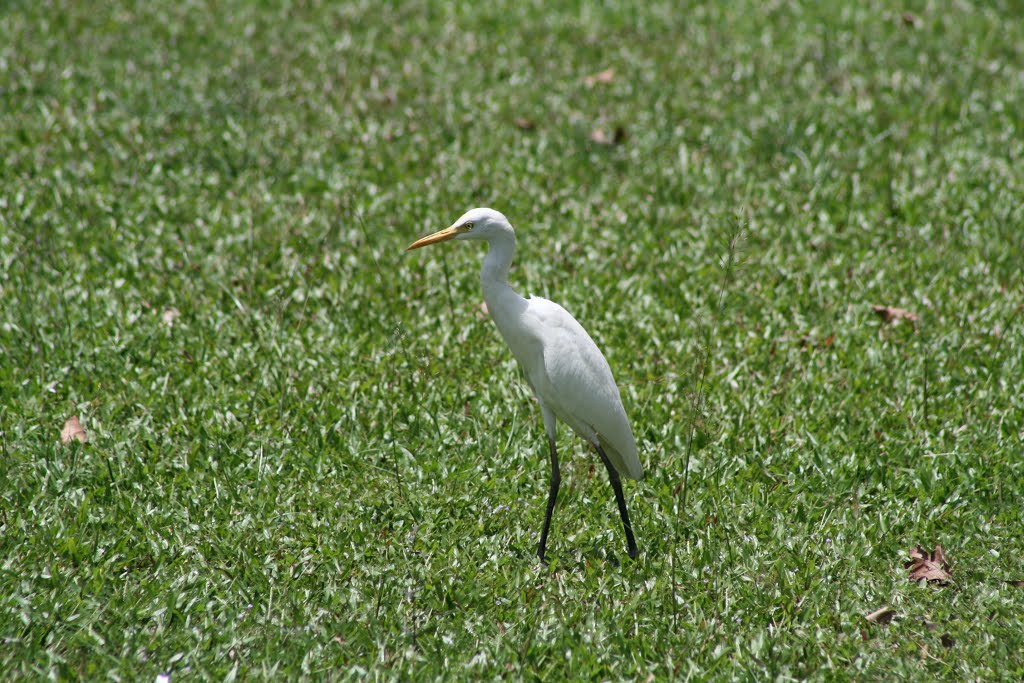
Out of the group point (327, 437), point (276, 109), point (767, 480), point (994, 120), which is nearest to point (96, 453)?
point (327, 437)

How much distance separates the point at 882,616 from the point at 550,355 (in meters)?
1.30

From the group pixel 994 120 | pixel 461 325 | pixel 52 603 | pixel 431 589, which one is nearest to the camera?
pixel 52 603

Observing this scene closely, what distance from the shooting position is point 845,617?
125 inches

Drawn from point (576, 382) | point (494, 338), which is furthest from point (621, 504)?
point (494, 338)

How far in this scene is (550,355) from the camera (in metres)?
3.34

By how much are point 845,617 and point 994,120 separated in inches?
171

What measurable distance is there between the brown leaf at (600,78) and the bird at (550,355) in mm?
3736

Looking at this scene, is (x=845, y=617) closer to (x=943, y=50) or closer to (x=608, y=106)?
(x=608, y=106)

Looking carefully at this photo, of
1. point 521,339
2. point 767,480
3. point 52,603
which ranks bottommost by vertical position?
point 767,480

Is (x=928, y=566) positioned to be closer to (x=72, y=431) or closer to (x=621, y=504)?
(x=621, y=504)

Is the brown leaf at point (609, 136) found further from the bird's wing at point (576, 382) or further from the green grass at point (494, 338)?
the bird's wing at point (576, 382)

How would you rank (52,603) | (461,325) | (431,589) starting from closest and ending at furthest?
(52,603) → (431,589) → (461,325)

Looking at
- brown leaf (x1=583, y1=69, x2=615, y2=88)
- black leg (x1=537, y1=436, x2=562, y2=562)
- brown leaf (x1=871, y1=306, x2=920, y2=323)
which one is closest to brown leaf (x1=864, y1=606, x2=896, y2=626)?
black leg (x1=537, y1=436, x2=562, y2=562)

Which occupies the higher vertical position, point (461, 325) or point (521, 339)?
point (521, 339)
